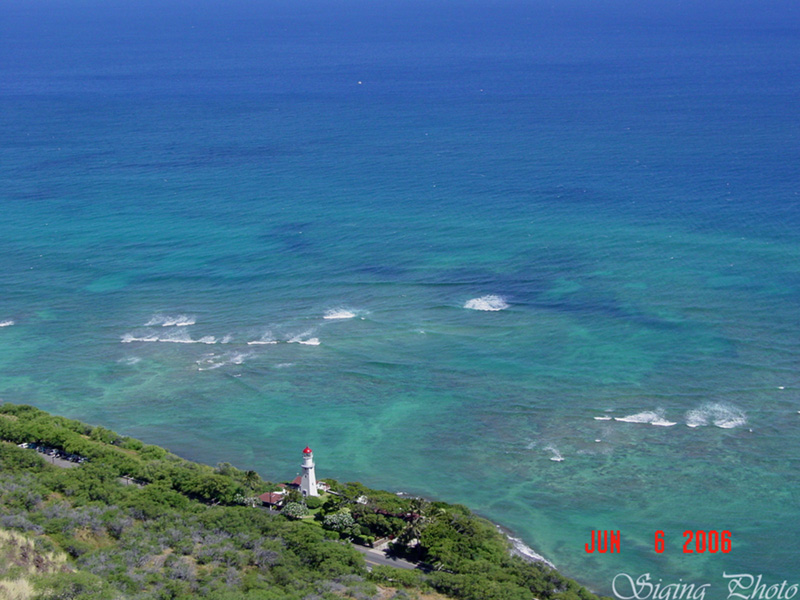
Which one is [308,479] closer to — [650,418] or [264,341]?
[264,341]

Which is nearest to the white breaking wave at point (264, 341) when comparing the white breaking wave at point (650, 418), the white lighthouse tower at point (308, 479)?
the white lighthouse tower at point (308, 479)

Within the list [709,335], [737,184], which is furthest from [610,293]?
[737,184]

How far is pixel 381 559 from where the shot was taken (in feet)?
199

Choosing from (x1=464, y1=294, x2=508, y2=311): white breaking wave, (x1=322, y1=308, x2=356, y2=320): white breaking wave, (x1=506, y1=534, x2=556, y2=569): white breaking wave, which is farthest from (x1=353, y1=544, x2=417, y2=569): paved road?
(x1=464, y1=294, x2=508, y2=311): white breaking wave

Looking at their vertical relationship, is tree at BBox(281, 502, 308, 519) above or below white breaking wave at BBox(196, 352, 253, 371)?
below

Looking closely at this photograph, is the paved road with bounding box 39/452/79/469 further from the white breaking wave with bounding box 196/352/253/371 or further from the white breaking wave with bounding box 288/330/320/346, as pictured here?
the white breaking wave with bounding box 288/330/320/346

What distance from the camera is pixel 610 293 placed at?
337 feet

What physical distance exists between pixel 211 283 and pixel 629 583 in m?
65.1

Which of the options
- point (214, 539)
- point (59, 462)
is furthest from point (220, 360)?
point (214, 539)

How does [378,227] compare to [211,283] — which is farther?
[378,227]

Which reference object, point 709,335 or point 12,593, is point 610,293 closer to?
point 709,335

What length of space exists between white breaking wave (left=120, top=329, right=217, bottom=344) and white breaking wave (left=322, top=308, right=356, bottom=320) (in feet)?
40.8

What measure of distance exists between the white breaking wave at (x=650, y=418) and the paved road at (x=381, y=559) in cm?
2744

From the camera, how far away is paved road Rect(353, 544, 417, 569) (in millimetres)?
59719
